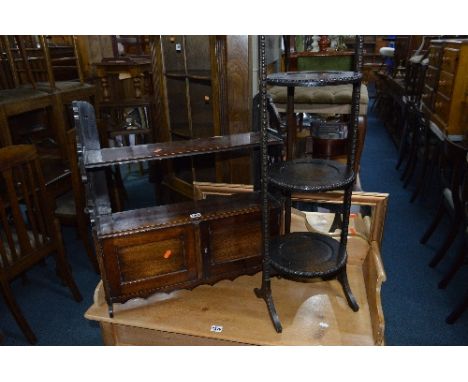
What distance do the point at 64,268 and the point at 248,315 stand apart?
145 cm

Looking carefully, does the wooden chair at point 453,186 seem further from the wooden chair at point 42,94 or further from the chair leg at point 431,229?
the wooden chair at point 42,94

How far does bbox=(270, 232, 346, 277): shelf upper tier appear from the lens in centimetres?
153

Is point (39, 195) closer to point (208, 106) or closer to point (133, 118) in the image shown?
point (208, 106)

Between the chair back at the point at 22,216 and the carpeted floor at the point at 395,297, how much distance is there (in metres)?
0.48

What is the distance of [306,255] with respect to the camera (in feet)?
5.38

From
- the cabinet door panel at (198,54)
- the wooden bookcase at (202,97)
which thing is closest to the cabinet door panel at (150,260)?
the wooden bookcase at (202,97)

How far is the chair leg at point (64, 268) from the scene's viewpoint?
2.47 metres

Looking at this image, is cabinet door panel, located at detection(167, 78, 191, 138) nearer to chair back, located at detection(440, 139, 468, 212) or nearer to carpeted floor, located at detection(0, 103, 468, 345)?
carpeted floor, located at detection(0, 103, 468, 345)

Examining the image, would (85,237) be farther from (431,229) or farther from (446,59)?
(446,59)

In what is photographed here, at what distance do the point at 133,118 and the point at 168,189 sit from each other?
5.37 ft

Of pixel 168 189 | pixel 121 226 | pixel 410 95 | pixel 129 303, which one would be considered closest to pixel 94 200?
pixel 121 226

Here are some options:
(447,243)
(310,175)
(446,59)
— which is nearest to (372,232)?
(310,175)

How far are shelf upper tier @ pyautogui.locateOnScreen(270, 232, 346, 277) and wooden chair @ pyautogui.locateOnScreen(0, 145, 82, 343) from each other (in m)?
1.38

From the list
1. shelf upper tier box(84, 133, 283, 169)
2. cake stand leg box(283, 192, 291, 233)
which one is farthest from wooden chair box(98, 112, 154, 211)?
cake stand leg box(283, 192, 291, 233)
